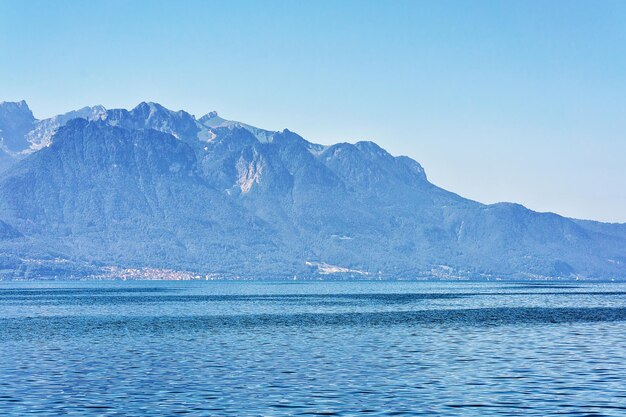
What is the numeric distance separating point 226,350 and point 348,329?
97.4 ft

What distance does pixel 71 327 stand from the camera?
392 feet

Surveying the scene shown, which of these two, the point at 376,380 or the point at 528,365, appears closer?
the point at 376,380

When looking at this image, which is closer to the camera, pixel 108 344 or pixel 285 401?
pixel 285 401

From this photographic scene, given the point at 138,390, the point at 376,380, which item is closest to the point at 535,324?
the point at 376,380

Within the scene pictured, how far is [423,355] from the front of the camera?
257 ft

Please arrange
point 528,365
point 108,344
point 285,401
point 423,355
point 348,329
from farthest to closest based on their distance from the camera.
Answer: point 348,329, point 108,344, point 423,355, point 528,365, point 285,401

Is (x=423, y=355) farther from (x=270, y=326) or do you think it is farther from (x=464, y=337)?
(x=270, y=326)

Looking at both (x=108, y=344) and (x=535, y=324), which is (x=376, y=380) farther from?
(x=535, y=324)

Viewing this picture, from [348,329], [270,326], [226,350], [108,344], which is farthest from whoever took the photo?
[270,326]

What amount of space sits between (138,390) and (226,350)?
25989 millimetres

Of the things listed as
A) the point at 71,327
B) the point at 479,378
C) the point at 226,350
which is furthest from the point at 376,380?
the point at 71,327

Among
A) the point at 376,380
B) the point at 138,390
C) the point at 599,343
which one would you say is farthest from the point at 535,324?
the point at 138,390

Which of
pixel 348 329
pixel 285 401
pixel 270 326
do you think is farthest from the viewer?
pixel 270 326

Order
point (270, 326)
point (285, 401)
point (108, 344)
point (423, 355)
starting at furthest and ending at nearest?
point (270, 326) → point (108, 344) → point (423, 355) → point (285, 401)
